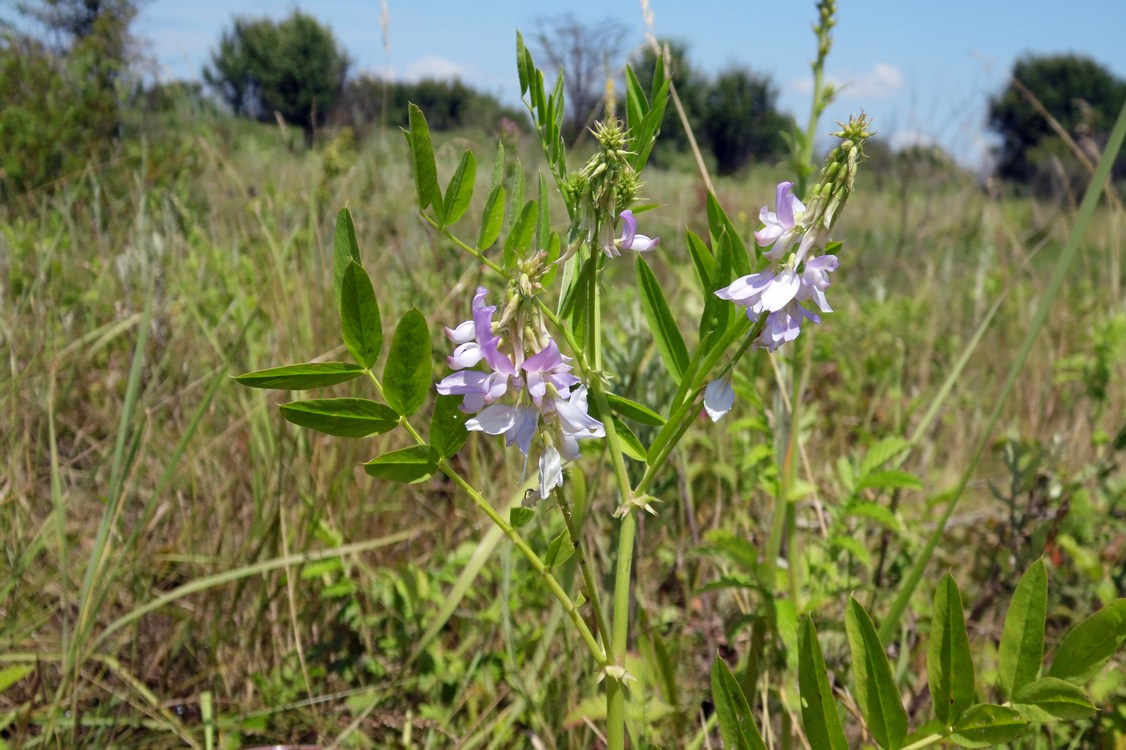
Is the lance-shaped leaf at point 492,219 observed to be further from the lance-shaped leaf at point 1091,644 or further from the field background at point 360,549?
the lance-shaped leaf at point 1091,644

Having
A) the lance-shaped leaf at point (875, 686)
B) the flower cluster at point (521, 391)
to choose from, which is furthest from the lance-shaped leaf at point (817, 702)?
the flower cluster at point (521, 391)

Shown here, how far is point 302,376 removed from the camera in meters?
0.67

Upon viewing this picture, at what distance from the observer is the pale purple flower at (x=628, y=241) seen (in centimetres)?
71

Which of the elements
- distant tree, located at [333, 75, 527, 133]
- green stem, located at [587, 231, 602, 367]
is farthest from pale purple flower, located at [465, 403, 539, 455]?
distant tree, located at [333, 75, 527, 133]

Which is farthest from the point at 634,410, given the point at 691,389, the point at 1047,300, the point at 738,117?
the point at 738,117

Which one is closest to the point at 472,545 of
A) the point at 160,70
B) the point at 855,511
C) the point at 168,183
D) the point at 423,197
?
the point at 855,511

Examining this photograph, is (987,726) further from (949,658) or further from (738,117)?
(738,117)

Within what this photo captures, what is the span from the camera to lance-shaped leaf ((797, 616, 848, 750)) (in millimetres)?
692

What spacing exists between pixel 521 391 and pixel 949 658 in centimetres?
43

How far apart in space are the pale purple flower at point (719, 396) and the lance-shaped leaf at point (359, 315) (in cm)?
26

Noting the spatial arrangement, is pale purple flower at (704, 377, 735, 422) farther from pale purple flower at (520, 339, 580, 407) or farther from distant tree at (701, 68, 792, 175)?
distant tree at (701, 68, 792, 175)

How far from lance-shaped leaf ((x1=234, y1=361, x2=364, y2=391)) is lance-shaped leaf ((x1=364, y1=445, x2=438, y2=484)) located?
2.9 inches

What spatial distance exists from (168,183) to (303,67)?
13.4 metres

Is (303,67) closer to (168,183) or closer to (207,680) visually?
(168,183)
